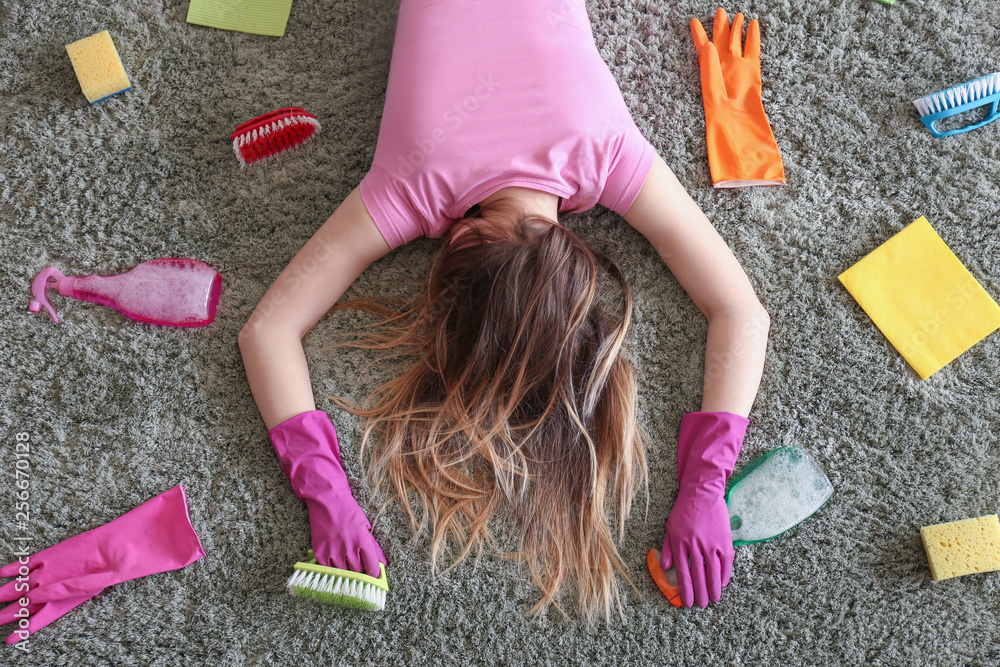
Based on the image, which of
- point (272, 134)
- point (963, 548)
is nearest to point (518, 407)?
point (272, 134)

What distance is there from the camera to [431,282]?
97 cm

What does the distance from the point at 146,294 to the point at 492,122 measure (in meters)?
0.60

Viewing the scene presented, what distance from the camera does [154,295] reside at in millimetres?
1033

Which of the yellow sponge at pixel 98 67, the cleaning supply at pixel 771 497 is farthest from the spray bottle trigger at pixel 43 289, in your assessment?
the cleaning supply at pixel 771 497

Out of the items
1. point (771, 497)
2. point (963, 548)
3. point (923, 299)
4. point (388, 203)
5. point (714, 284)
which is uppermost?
point (388, 203)

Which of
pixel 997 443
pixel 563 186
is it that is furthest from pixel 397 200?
pixel 997 443

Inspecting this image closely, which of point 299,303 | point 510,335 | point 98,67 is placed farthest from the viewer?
point 98,67

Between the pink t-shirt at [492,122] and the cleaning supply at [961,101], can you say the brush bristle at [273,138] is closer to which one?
the pink t-shirt at [492,122]

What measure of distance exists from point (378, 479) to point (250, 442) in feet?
0.68

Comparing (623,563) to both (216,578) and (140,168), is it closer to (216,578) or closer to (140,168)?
(216,578)

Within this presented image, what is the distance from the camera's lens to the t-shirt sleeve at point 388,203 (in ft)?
3.08

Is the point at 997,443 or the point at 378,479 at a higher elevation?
the point at 378,479

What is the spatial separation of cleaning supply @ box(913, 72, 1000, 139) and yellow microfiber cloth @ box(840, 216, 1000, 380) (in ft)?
0.62

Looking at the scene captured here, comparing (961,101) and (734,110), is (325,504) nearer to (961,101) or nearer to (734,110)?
(734,110)
